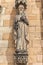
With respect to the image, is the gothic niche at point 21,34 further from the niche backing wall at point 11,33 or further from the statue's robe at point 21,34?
the niche backing wall at point 11,33

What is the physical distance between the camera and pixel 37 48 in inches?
155

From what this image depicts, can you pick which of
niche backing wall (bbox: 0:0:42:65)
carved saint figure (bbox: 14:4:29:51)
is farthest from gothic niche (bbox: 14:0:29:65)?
niche backing wall (bbox: 0:0:42:65)

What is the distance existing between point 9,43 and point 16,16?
1.51ft

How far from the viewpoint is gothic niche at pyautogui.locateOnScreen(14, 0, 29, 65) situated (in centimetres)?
368

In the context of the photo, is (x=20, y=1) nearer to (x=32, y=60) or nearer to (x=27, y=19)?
(x=27, y=19)

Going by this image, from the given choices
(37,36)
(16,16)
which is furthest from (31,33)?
(16,16)

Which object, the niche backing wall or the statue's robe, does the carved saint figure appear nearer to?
the statue's robe

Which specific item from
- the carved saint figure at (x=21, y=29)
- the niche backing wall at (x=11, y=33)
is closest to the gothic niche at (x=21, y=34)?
the carved saint figure at (x=21, y=29)

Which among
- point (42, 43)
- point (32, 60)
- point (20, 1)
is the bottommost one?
point (32, 60)

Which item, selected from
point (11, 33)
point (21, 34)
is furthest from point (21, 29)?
point (11, 33)

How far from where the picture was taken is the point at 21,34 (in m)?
3.79

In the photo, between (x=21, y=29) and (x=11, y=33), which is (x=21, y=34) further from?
(x=11, y=33)

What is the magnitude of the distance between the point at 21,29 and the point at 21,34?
9 cm

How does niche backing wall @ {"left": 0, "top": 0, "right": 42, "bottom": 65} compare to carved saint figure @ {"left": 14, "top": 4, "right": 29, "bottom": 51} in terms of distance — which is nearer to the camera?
carved saint figure @ {"left": 14, "top": 4, "right": 29, "bottom": 51}
